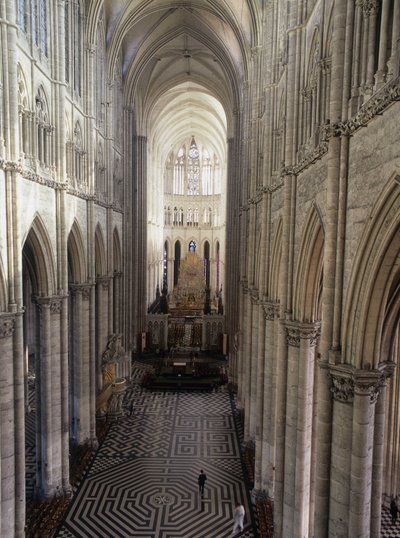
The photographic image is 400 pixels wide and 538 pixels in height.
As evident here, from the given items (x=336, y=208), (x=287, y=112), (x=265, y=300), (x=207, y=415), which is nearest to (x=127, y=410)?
(x=207, y=415)

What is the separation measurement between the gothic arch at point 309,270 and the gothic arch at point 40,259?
8.29 m

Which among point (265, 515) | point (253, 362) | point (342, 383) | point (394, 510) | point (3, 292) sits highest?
point (3, 292)

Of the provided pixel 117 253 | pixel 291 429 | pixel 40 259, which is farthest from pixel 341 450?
pixel 117 253

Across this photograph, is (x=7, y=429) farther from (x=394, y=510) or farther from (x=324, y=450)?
(x=394, y=510)

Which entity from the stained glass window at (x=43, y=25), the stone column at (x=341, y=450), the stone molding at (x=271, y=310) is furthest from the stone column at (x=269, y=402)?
the stained glass window at (x=43, y=25)

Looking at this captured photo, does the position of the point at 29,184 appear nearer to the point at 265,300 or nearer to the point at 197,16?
the point at 265,300

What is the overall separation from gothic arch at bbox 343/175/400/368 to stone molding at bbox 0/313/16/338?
8.33 meters

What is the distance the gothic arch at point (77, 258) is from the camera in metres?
18.0

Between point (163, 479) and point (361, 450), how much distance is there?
38.3ft

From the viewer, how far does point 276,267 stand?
14219 mm

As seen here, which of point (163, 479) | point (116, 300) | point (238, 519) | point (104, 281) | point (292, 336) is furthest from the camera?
point (116, 300)

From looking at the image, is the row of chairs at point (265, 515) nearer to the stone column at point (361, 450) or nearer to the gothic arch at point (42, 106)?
the stone column at point (361, 450)

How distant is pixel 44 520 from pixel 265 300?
9826 mm

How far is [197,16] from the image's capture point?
1056 inches
